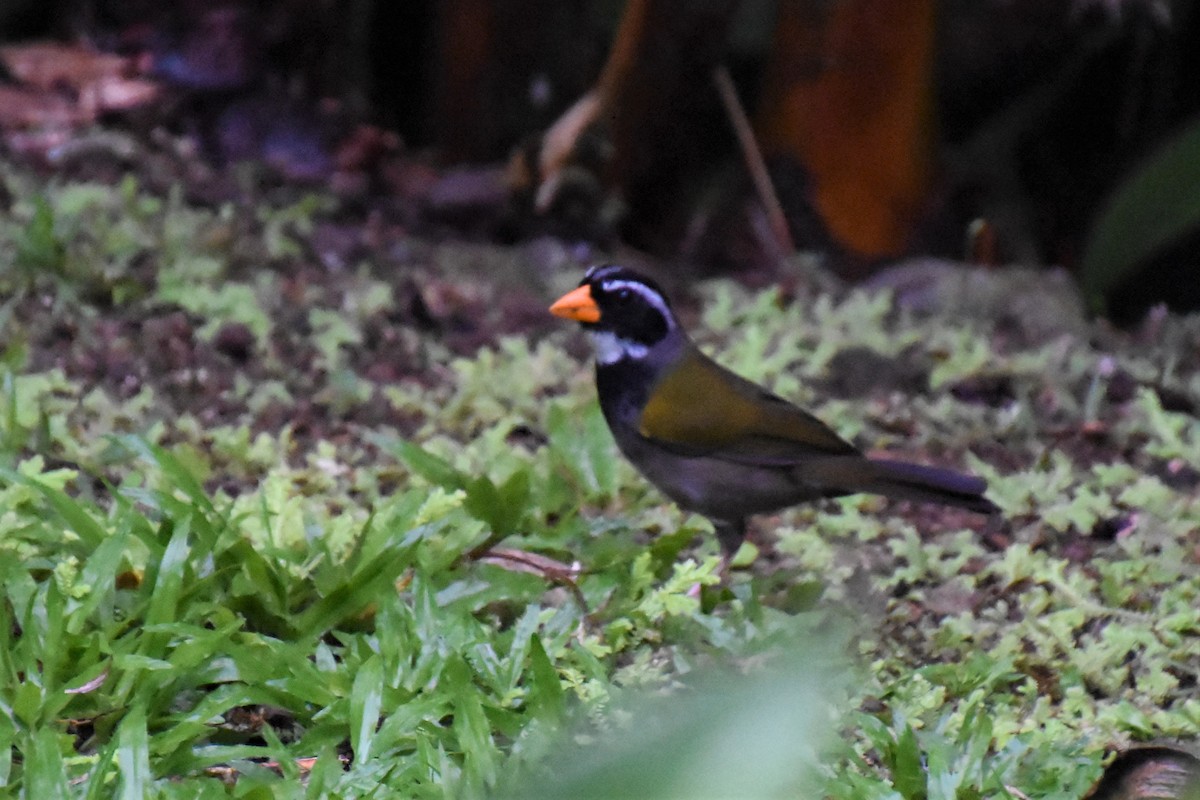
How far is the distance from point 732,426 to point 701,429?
9 cm

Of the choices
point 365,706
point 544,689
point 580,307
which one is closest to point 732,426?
point 580,307

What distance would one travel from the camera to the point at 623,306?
3.95 m

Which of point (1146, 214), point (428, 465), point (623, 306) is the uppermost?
point (623, 306)

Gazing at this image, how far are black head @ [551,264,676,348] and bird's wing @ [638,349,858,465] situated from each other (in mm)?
181

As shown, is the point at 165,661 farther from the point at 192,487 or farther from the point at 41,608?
the point at 192,487

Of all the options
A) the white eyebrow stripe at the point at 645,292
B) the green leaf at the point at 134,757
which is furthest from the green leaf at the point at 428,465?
the green leaf at the point at 134,757

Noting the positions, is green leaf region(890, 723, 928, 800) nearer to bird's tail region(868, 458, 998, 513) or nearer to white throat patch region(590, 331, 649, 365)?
bird's tail region(868, 458, 998, 513)

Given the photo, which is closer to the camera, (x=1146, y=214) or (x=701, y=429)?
(x=701, y=429)

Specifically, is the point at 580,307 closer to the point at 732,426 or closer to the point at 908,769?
the point at 732,426

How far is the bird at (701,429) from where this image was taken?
3.67 meters

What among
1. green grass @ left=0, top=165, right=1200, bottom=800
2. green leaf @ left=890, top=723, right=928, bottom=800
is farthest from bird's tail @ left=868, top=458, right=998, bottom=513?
green leaf @ left=890, top=723, right=928, bottom=800

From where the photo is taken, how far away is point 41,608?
301 cm

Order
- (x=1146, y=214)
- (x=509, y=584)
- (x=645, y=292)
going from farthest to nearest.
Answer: (x=1146, y=214) < (x=645, y=292) < (x=509, y=584)

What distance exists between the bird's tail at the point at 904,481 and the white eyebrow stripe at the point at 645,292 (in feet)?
2.07
